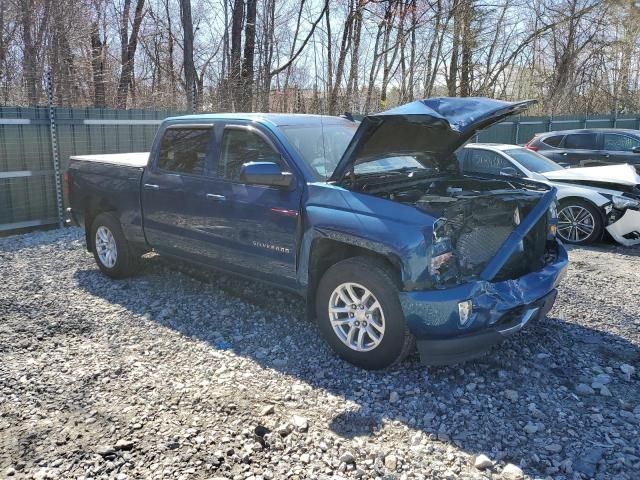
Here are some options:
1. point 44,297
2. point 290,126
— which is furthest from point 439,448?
point 44,297

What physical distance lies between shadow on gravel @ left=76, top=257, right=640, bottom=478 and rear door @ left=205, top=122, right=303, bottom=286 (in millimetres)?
586

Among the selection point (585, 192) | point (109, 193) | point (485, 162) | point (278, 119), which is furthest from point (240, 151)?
point (585, 192)

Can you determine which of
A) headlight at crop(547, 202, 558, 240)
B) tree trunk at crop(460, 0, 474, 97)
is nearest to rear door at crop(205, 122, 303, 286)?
headlight at crop(547, 202, 558, 240)

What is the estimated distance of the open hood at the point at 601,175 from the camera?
27.7 ft

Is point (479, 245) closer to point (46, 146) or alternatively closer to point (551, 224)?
point (551, 224)

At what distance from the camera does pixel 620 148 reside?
12875 mm

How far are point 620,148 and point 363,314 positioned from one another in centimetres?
1121

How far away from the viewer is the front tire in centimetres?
392

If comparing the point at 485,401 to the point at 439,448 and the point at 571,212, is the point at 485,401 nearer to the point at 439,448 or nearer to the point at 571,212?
the point at 439,448

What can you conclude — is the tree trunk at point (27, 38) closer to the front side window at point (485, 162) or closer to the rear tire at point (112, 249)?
the rear tire at point (112, 249)

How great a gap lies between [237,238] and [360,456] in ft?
7.89

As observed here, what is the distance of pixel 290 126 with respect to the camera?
4.96 metres

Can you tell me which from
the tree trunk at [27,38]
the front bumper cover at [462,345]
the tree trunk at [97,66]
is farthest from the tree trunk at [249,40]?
the front bumper cover at [462,345]

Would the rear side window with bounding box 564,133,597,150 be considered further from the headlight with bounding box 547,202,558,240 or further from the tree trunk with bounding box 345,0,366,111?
the tree trunk with bounding box 345,0,366,111
